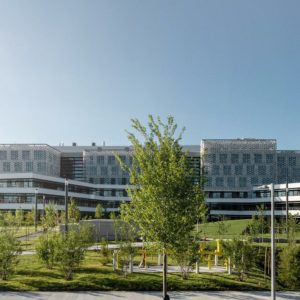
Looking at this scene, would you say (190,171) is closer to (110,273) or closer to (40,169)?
(110,273)

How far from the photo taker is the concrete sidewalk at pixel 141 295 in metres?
18.2

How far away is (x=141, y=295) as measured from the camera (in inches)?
739

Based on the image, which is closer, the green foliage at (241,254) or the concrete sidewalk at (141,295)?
the concrete sidewalk at (141,295)

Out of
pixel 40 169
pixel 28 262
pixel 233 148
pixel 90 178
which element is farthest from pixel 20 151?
pixel 28 262

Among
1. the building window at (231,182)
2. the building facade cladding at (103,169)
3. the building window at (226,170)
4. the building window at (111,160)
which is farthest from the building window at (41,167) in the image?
the building window at (231,182)

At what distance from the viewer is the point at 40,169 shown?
101812mm

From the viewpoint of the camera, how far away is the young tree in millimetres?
16781

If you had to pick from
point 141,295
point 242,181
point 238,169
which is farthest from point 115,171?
point 141,295

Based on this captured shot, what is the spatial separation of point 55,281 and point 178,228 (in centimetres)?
833

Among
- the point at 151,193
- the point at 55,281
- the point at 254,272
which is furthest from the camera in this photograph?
the point at 254,272

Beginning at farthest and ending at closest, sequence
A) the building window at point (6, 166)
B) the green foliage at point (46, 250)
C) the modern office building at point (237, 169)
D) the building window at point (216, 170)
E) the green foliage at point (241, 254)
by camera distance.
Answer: the building window at point (216, 170) → the building window at point (6, 166) → the modern office building at point (237, 169) → the green foliage at point (46, 250) → the green foliage at point (241, 254)

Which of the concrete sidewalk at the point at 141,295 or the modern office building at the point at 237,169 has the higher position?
the modern office building at the point at 237,169

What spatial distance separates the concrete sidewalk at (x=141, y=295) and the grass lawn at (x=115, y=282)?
0.82 m

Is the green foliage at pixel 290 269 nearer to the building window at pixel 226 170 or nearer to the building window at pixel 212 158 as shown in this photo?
the building window at pixel 212 158
